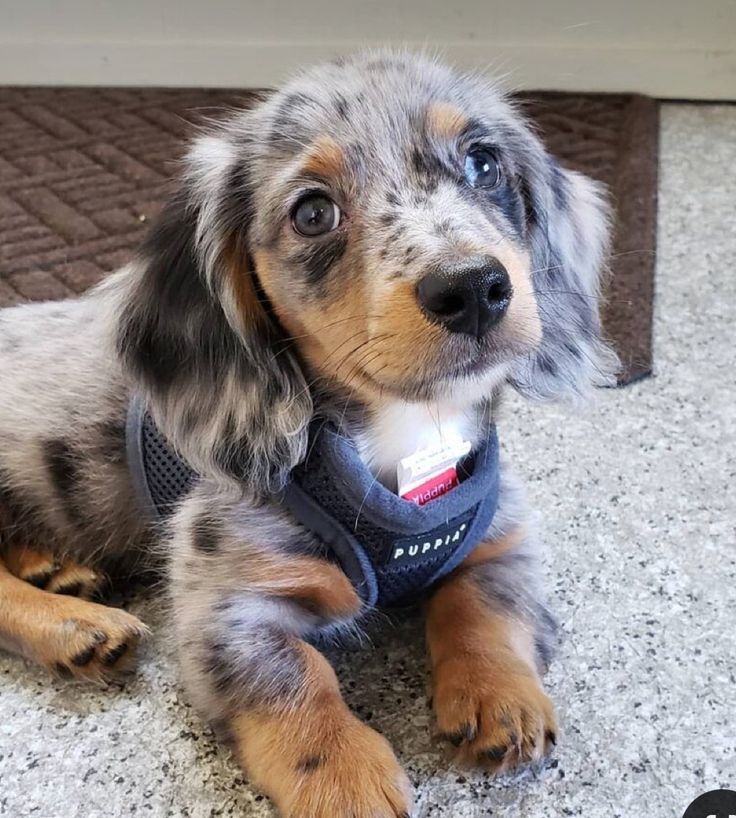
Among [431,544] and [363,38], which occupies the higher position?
[431,544]

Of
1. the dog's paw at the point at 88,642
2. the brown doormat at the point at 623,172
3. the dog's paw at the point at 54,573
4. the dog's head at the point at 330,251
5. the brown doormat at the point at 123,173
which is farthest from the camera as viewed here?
the brown doormat at the point at 123,173

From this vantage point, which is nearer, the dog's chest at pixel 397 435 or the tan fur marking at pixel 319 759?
the tan fur marking at pixel 319 759

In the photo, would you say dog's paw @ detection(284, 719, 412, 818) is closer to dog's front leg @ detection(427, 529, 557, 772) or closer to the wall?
dog's front leg @ detection(427, 529, 557, 772)

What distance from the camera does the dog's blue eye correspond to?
140 centimetres

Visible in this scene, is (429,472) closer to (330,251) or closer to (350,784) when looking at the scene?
(330,251)

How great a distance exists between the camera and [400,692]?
57.3 inches

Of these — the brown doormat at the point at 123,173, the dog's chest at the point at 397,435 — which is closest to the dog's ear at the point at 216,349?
the dog's chest at the point at 397,435

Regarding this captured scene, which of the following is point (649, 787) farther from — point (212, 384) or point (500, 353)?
point (212, 384)

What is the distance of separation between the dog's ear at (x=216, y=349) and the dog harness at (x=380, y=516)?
42mm

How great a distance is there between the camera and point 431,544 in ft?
4.65

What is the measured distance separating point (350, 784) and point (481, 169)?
2.66ft

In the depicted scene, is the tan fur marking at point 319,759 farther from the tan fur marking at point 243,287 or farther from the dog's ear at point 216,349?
the tan fur marking at point 243,287

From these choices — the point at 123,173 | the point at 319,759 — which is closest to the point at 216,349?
the point at 319,759

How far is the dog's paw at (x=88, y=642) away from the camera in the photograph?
146 cm
